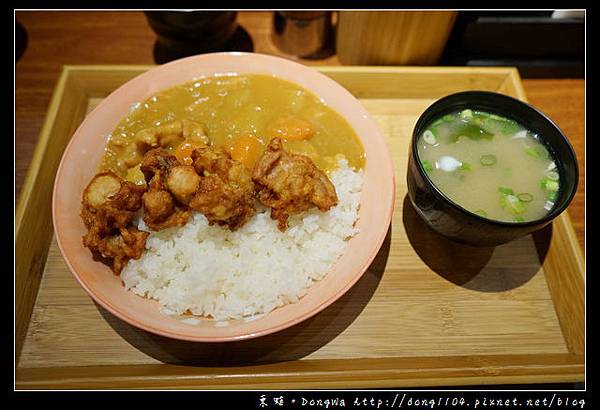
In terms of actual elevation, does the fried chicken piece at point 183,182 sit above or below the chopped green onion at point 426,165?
below

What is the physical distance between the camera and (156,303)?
8.27 ft

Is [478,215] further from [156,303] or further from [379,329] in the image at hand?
[156,303]

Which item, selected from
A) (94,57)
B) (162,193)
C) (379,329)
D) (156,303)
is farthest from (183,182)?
(94,57)

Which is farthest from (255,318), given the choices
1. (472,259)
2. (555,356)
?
(555,356)

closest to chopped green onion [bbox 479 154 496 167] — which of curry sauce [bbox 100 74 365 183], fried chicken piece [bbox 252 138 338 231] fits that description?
curry sauce [bbox 100 74 365 183]

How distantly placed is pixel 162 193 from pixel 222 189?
358 millimetres

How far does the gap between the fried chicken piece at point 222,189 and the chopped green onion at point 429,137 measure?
111cm

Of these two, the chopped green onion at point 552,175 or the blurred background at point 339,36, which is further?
the blurred background at point 339,36

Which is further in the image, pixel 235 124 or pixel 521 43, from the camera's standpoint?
pixel 521 43

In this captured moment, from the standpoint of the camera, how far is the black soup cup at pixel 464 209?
2340mm

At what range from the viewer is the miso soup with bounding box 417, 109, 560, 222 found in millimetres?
2549

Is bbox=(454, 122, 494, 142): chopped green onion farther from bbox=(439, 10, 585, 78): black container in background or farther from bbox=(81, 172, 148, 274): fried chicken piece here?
bbox=(81, 172, 148, 274): fried chicken piece

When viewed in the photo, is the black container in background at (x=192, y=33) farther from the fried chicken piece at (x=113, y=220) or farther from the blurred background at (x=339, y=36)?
the fried chicken piece at (x=113, y=220)

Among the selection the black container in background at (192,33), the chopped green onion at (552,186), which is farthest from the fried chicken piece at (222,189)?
the chopped green onion at (552,186)
